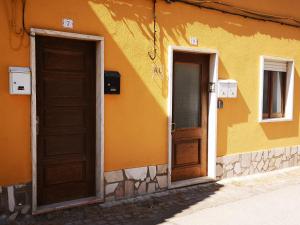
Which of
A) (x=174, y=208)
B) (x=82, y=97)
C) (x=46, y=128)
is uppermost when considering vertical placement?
(x=82, y=97)

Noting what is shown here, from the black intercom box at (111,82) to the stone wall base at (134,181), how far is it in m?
1.25

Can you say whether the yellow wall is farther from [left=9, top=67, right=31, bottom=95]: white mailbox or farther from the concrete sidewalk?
the concrete sidewalk

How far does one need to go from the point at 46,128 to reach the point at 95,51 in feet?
4.43

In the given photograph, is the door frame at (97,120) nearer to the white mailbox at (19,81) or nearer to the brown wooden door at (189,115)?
the white mailbox at (19,81)

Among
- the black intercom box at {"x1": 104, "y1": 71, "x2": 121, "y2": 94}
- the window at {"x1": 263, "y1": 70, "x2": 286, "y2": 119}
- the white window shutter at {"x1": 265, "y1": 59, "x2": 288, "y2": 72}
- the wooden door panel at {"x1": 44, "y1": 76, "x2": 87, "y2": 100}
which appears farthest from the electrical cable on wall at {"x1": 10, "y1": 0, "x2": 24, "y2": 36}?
the window at {"x1": 263, "y1": 70, "x2": 286, "y2": 119}

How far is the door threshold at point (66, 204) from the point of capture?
5.14m

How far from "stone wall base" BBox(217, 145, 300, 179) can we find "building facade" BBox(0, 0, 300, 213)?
0.03 metres

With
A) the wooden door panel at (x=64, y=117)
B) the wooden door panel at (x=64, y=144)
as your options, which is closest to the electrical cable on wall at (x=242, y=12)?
the wooden door panel at (x=64, y=117)

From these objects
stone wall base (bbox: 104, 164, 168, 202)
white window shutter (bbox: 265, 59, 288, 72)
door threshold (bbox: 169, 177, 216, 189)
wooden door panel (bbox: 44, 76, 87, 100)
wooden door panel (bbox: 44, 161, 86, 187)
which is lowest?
door threshold (bbox: 169, 177, 216, 189)

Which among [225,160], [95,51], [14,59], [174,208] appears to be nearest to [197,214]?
[174,208]

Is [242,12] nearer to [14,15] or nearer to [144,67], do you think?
[144,67]

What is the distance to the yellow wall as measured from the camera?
4.84m

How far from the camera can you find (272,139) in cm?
823

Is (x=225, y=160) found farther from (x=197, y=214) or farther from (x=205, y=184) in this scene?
(x=197, y=214)
